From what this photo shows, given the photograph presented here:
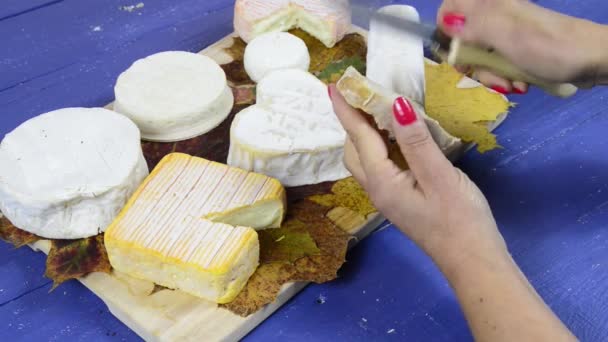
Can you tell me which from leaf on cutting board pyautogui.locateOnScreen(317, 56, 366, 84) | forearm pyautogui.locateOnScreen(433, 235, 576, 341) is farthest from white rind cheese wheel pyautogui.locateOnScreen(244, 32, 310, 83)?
forearm pyautogui.locateOnScreen(433, 235, 576, 341)

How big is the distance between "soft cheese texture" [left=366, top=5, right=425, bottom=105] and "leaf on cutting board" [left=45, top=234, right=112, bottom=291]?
2.11 ft

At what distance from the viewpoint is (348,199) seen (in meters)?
1.39

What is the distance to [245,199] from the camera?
129cm

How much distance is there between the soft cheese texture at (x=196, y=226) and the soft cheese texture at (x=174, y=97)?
0.16m

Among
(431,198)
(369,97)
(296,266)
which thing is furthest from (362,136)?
(296,266)

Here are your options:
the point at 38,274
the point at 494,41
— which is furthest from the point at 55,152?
the point at 494,41

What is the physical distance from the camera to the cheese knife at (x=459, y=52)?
1.18 m

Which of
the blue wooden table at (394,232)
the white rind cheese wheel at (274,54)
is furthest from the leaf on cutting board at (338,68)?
the blue wooden table at (394,232)

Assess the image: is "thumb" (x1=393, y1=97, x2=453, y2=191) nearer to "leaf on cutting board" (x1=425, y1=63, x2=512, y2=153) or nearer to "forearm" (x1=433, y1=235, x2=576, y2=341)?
"forearm" (x1=433, y1=235, x2=576, y2=341)

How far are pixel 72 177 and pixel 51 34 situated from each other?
0.78m

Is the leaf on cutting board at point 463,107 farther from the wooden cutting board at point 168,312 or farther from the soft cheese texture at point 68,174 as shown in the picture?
the soft cheese texture at point 68,174

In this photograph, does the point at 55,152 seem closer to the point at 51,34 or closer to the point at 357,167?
the point at 357,167

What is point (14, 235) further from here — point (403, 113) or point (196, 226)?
point (403, 113)

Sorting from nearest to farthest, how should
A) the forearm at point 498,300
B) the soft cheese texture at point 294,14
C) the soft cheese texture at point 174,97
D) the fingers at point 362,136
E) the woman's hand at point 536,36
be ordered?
the forearm at point 498,300
the fingers at point 362,136
the woman's hand at point 536,36
the soft cheese texture at point 174,97
the soft cheese texture at point 294,14
